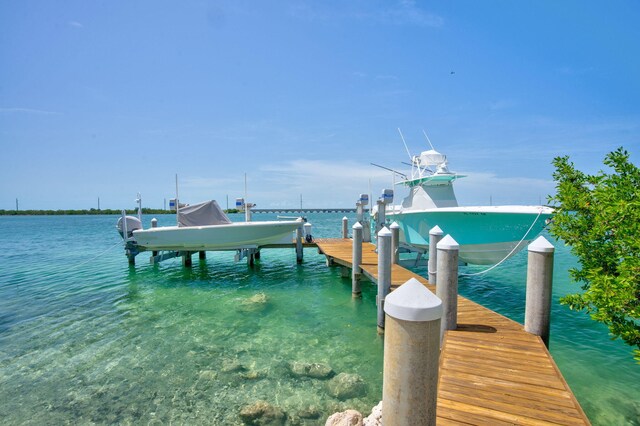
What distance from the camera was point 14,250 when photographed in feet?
91.3

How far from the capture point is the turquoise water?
18.1 ft

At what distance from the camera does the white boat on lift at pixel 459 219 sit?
1122 cm

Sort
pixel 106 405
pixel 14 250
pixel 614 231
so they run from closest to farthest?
pixel 614 231, pixel 106 405, pixel 14 250

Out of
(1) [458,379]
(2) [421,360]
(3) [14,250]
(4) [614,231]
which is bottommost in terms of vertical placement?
(3) [14,250]

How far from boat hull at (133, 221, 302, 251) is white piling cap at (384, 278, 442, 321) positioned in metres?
13.6

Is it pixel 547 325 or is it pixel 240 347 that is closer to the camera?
pixel 547 325

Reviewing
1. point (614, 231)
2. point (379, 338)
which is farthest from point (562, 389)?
point (379, 338)

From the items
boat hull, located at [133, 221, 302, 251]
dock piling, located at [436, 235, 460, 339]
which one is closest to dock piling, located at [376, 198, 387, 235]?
boat hull, located at [133, 221, 302, 251]

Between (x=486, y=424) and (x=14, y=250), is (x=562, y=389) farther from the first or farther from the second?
(x=14, y=250)

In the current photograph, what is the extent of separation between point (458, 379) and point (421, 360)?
7.23ft

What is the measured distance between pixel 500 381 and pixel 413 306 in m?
2.64

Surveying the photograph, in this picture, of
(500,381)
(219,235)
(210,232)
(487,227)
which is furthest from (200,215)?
(500,381)

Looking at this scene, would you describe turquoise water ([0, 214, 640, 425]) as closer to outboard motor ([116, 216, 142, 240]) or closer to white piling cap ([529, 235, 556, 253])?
white piling cap ([529, 235, 556, 253])

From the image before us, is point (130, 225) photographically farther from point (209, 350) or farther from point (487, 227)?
point (487, 227)
